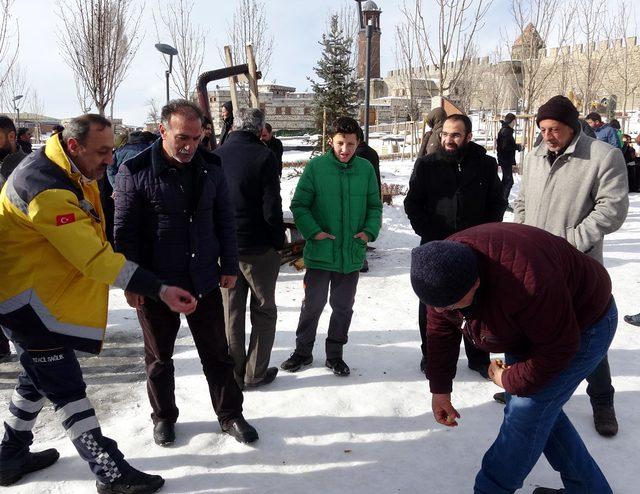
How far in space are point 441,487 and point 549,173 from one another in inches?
77.7

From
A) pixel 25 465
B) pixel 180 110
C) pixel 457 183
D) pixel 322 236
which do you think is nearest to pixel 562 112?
pixel 457 183

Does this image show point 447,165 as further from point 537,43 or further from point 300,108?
point 300,108

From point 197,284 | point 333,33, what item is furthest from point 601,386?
point 333,33

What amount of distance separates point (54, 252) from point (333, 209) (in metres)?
2.04

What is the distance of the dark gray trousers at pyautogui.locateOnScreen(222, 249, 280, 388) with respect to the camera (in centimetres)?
355

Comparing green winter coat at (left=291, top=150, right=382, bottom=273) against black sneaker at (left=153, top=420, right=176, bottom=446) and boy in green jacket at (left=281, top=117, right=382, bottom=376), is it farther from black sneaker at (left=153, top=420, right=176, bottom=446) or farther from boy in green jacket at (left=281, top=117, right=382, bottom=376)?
black sneaker at (left=153, top=420, right=176, bottom=446)

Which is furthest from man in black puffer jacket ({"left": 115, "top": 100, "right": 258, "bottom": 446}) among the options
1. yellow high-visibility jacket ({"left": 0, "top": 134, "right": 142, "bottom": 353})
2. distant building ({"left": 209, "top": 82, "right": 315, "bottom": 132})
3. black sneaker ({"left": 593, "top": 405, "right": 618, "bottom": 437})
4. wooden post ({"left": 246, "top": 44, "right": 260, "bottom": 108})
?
distant building ({"left": 209, "top": 82, "right": 315, "bottom": 132})

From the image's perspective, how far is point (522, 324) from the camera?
184 centimetres

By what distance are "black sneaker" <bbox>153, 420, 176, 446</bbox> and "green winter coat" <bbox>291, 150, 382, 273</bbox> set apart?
153 centimetres

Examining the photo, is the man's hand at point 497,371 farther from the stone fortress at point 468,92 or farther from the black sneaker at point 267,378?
the stone fortress at point 468,92

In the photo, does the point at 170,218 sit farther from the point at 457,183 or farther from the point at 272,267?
the point at 457,183

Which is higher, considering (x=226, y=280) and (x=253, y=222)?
(x=253, y=222)

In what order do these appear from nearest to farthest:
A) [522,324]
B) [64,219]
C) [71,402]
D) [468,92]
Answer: [522,324], [64,219], [71,402], [468,92]

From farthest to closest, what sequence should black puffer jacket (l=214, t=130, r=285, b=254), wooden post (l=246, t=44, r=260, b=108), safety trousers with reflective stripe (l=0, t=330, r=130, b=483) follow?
wooden post (l=246, t=44, r=260, b=108) < black puffer jacket (l=214, t=130, r=285, b=254) < safety trousers with reflective stripe (l=0, t=330, r=130, b=483)
